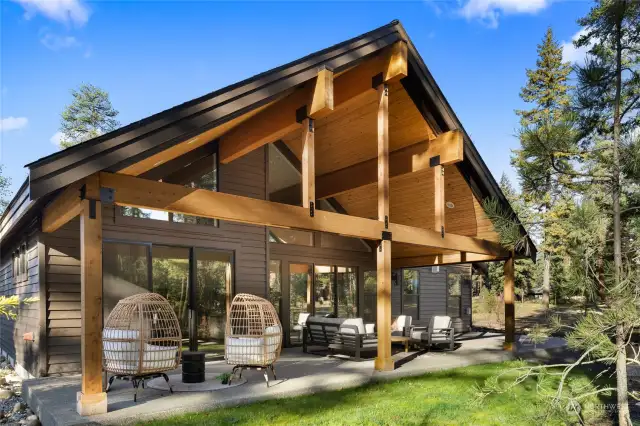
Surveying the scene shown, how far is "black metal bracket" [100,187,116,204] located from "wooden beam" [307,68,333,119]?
120 inches

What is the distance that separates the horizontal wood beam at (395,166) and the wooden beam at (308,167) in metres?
3.03

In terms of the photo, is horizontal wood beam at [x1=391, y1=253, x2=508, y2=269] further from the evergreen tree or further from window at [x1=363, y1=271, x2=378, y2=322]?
the evergreen tree

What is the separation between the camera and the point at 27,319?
8047mm

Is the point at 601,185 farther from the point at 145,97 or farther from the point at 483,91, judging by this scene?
the point at 145,97

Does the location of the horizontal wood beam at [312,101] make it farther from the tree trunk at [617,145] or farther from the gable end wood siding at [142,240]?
the tree trunk at [617,145]

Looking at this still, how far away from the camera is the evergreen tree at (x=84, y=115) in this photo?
2866 cm

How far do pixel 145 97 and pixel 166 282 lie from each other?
27200 millimetres

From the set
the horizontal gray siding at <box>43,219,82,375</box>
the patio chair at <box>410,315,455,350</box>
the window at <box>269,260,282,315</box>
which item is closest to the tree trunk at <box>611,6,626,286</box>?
the patio chair at <box>410,315,455,350</box>

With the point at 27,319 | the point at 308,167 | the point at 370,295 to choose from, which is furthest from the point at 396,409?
the point at 370,295

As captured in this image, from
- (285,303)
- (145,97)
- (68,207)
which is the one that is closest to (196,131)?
(68,207)

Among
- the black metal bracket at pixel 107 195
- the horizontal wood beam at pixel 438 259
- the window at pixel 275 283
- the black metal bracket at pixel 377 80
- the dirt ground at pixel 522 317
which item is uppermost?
the black metal bracket at pixel 377 80

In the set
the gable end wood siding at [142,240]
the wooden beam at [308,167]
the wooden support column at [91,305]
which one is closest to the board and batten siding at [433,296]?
the gable end wood siding at [142,240]

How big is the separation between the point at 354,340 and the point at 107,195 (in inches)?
204

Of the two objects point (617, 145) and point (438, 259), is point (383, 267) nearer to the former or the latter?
point (617, 145)
